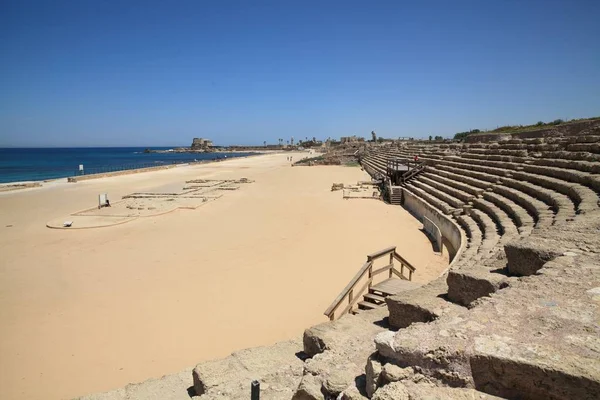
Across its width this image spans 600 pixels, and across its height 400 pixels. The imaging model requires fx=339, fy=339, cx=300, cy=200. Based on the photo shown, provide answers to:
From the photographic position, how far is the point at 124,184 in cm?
3472

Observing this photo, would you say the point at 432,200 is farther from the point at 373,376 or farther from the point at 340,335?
the point at 373,376

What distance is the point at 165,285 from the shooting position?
958 centimetres

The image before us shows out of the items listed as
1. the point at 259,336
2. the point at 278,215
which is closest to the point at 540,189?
the point at 259,336

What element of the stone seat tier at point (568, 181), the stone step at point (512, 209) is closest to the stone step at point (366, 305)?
the stone step at point (512, 209)

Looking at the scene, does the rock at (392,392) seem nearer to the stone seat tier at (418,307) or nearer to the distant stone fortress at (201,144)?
the stone seat tier at (418,307)

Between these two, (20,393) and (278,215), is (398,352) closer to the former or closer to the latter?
(20,393)

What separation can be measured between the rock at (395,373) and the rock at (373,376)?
0.26ft

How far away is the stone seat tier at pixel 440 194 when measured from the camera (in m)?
13.9

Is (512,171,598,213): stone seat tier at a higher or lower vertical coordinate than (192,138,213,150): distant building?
lower

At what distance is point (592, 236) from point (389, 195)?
16000 millimetres

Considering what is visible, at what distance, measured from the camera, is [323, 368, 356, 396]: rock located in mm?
3229

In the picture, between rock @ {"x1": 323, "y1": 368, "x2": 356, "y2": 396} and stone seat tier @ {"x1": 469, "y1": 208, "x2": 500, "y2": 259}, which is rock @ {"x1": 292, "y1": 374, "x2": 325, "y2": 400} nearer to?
rock @ {"x1": 323, "y1": 368, "x2": 356, "y2": 396}

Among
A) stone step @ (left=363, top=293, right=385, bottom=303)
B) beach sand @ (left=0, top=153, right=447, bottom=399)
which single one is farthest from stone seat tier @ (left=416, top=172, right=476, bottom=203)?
stone step @ (left=363, top=293, right=385, bottom=303)

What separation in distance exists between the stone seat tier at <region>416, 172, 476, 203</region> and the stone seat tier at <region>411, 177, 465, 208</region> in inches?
5.4
